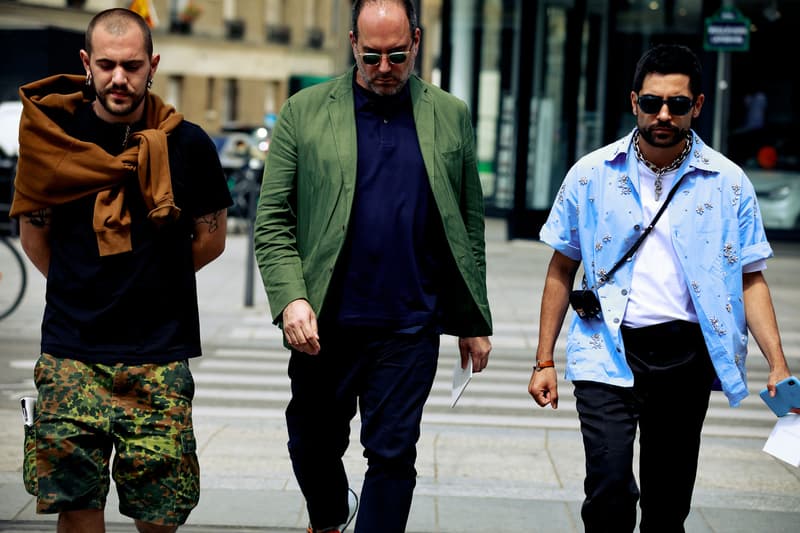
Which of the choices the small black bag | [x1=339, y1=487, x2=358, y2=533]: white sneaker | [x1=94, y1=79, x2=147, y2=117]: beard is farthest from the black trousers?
[x1=94, y1=79, x2=147, y2=117]: beard

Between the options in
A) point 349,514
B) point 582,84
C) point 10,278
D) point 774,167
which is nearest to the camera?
point 349,514

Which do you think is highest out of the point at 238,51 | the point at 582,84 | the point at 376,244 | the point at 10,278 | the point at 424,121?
the point at 424,121

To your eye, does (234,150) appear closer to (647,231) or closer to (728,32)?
(728,32)

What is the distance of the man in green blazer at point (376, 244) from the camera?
161 inches

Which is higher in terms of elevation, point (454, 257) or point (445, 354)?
point (454, 257)

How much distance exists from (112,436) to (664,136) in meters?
1.78

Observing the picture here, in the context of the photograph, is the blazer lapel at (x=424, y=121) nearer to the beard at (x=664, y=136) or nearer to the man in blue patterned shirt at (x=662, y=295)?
the man in blue patterned shirt at (x=662, y=295)

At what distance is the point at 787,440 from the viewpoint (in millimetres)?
3992

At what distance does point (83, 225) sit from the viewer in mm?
3820

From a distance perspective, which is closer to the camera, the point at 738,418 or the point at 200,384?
the point at 738,418

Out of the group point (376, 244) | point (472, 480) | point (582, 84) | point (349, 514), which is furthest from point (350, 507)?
point (582, 84)

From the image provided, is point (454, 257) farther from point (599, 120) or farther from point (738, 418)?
point (599, 120)

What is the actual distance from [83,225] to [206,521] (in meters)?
1.75

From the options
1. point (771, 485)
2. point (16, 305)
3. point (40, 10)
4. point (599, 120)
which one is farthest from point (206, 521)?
point (40, 10)
